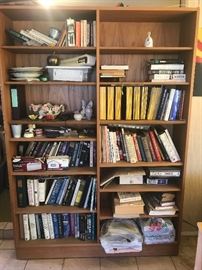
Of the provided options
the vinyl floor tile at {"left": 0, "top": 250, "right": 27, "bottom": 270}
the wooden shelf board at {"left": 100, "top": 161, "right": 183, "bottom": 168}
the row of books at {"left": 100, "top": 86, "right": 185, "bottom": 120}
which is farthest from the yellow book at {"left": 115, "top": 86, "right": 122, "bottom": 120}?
the vinyl floor tile at {"left": 0, "top": 250, "right": 27, "bottom": 270}

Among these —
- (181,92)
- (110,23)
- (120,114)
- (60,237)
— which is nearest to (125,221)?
(60,237)

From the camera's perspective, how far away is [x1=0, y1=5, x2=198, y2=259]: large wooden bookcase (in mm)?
1681

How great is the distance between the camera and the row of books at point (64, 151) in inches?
76.1

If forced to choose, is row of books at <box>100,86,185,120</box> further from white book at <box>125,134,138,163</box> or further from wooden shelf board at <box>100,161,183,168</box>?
wooden shelf board at <box>100,161,183,168</box>

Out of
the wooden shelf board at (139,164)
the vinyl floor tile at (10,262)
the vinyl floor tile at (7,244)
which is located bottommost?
the vinyl floor tile at (10,262)

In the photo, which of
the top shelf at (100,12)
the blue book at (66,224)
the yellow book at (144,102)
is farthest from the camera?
the blue book at (66,224)

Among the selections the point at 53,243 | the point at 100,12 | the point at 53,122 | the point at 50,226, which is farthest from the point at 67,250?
the point at 100,12

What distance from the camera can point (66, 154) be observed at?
6.42 feet

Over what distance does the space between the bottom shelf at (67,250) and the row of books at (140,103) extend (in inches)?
40.8

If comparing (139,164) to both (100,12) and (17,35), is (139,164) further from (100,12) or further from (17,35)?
(17,35)

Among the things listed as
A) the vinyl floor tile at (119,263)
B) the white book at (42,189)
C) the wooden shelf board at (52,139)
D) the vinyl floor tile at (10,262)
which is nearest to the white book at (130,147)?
the wooden shelf board at (52,139)

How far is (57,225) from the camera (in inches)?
79.6

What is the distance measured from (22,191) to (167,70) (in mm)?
1409

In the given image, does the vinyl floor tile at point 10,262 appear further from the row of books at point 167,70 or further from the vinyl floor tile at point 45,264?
the row of books at point 167,70
